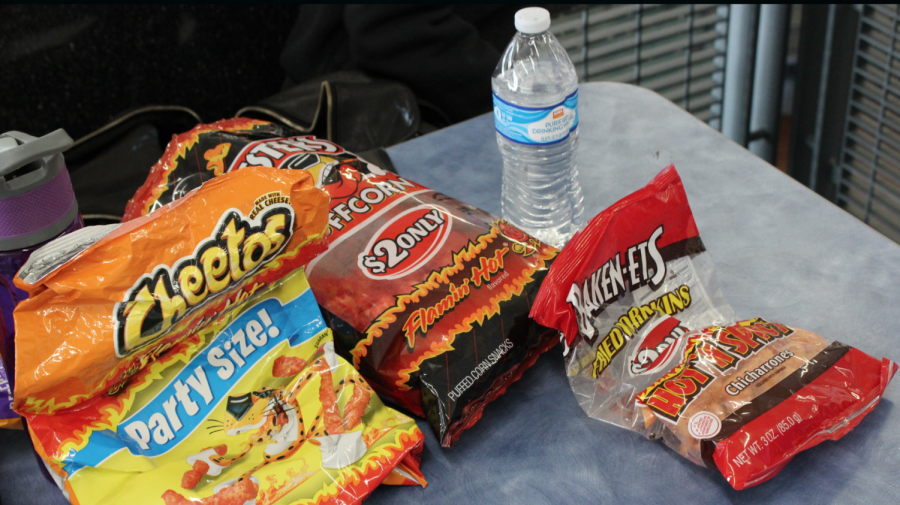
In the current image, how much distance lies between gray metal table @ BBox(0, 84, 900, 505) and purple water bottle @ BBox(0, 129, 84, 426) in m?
0.19

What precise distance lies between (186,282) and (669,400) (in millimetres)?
433

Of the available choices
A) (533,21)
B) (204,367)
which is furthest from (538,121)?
(204,367)

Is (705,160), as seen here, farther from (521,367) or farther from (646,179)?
(521,367)

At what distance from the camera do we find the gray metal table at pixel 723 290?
2.19ft

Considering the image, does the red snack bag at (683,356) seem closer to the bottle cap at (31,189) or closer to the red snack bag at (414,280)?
the red snack bag at (414,280)

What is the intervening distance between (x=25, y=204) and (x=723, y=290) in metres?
0.72

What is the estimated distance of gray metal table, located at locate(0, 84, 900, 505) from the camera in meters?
0.67

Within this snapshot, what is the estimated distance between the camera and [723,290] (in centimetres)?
86

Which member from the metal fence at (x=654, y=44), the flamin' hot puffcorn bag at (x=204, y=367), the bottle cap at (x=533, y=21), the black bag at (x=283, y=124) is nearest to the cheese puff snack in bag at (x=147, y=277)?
the flamin' hot puffcorn bag at (x=204, y=367)

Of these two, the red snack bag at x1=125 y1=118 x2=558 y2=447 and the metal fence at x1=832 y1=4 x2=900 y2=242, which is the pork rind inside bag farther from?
the metal fence at x1=832 y1=4 x2=900 y2=242

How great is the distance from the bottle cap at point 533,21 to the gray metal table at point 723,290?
0.27 metres

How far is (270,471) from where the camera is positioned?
0.66 m

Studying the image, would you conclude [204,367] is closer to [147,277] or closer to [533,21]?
[147,277]

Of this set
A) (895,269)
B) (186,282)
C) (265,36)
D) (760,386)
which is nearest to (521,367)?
(760,386)
